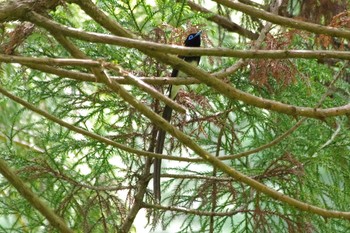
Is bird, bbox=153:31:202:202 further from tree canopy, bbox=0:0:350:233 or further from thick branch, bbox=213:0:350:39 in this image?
thick branch, bbox=213:0:350:39

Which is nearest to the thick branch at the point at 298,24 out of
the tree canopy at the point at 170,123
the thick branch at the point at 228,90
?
the tree canopy at the point at 170,123

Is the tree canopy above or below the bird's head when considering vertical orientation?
below

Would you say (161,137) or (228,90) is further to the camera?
(161,137)

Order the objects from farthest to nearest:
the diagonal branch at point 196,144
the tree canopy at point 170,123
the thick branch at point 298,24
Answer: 1. the tree canopy at point 170,123
2. the thick branch at point 298,24
3. the diagonal branch at point 196,144

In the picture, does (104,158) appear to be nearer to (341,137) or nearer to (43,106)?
(341,137)

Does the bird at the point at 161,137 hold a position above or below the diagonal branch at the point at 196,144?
above

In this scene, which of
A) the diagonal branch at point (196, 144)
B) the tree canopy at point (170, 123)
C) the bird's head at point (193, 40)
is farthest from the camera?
the bird's head at point (193, 40)

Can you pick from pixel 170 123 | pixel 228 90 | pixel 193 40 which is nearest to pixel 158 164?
pixel 170 123

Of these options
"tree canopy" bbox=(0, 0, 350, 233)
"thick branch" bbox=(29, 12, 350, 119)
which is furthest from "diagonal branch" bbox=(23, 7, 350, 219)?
"tree canopy" bbox=(0, 0, 350, 233)

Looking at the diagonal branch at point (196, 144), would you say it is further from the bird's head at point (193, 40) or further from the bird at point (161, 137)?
the bird's head at point (193, 40)

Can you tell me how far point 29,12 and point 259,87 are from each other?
71.4 inches

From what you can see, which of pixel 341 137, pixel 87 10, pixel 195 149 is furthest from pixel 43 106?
pixel 195 149

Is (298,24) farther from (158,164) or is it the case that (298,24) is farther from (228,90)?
(158,164)

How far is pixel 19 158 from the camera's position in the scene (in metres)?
3.89
